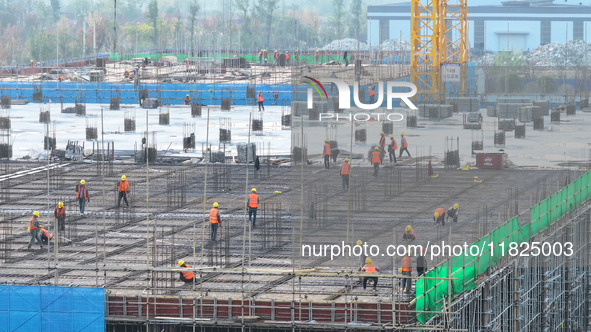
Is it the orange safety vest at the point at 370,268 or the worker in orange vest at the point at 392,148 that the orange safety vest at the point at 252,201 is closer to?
the worker in orange vest at the point at 392,148

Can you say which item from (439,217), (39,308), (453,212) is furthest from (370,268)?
(39,308)

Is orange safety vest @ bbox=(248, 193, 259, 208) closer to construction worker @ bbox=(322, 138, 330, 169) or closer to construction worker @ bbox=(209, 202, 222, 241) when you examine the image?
construction worker @ bbox=(209, 202, 222, 241)

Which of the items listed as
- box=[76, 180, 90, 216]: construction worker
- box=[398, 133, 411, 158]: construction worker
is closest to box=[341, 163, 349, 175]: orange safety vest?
box=[398, 133, 411, 158]: construction worker

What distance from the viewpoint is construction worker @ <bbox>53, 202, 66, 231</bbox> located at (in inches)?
1535

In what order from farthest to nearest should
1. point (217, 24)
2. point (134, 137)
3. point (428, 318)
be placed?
1. point (217, 24)
2. point (134, 137)
3. point (428, 318)

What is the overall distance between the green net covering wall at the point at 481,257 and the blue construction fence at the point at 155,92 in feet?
152

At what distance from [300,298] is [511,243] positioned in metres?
6.14

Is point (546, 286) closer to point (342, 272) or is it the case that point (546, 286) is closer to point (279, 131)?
point (342, 272)

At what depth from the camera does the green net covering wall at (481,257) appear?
96.5 feet

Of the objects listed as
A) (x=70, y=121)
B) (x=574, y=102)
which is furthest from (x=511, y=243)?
(x=70, y=121)

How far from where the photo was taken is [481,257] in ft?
102

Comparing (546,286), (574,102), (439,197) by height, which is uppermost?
(574,102)

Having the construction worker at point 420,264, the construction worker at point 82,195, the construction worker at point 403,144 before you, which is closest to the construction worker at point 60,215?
the construction worker at point 82,195

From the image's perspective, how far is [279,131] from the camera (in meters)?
67.9
